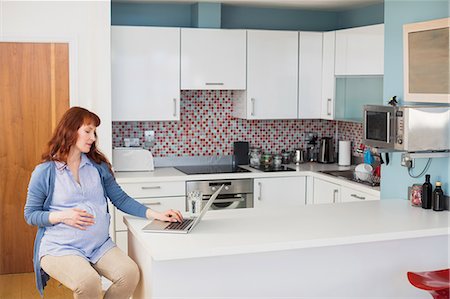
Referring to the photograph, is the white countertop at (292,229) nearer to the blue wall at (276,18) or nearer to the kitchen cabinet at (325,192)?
the kitchen cabinet at (325,192)

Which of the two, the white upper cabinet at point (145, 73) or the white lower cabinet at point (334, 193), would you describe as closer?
the white lower cabinet at point (334, 193)

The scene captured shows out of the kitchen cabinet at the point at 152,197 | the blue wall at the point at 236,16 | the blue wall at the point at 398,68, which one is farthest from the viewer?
the blue wall at the point at 236,16

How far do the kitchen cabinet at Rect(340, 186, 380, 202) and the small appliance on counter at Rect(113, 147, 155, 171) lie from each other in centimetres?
169

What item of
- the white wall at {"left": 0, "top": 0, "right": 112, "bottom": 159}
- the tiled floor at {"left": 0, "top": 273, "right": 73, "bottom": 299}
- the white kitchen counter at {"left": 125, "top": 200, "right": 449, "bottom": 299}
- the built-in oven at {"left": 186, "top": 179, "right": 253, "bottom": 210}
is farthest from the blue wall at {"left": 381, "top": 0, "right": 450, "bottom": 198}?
the tiled floor at {"left": 0, "top": 273, "right": 73, "bottom": 299}

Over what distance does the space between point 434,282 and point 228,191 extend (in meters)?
2.68

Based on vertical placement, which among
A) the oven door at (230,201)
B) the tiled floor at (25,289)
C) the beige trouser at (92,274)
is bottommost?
the tiled floor at (25,289)

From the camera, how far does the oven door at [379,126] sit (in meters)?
3.88

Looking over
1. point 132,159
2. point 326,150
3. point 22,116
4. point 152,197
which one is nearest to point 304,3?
point 326,150

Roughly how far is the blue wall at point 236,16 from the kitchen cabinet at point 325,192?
5.20 feet

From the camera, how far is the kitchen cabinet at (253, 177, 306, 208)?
580 centimetres

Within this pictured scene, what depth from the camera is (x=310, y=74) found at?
616cm

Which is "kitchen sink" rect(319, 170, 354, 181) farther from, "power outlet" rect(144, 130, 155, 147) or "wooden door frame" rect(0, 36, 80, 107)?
"wooden door frame" rect(0, 36, 80, 107)

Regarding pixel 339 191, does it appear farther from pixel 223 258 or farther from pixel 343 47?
pixel 223 258


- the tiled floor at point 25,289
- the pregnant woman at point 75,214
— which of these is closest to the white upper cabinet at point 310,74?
the tiled floor at point 25,289
